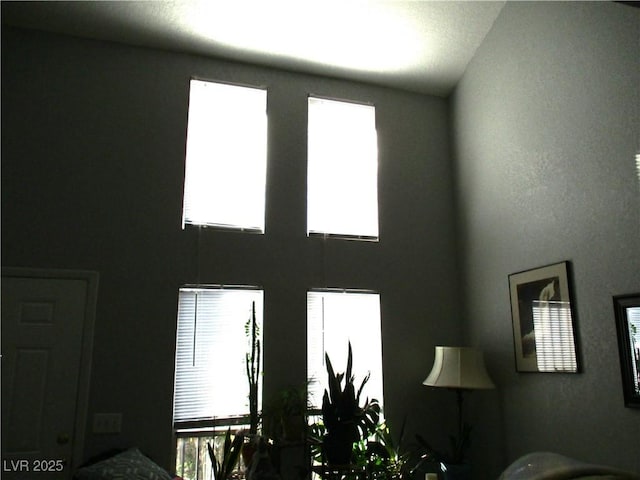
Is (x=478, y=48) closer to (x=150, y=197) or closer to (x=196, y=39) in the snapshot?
(x=196, y=39)

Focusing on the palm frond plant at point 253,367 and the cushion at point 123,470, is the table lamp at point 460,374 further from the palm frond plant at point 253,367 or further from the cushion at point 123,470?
the cushion at point 123,470

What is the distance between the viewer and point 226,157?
4.24 meters

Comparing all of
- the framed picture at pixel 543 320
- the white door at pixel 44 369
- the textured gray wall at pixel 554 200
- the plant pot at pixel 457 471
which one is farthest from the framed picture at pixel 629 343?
the white door at pixel 44 369

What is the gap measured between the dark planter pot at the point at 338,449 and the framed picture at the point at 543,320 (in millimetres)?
1384

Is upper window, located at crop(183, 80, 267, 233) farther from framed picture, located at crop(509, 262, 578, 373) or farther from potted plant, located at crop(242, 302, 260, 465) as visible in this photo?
framed picture, located at crop(509, 262, 578, 373)

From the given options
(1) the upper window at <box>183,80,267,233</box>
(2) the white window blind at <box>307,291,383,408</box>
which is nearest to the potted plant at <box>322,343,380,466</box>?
(2) the white window blind at <box>307,291,383,408</box>

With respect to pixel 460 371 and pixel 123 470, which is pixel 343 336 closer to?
pixel 460 371

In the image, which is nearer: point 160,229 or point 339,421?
point 339,421

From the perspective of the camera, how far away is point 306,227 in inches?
168

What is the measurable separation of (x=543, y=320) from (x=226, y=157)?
2.76 meters

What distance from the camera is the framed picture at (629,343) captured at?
2824 mm

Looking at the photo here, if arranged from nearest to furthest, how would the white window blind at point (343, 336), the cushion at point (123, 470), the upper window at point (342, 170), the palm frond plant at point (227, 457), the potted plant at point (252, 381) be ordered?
the cushion at point (123, 470) < the palm frond plant at point (227, 457) < the potted plant at point (252, 381) < the white window blind at point (343, 336) < the upper window at point (342, 170)

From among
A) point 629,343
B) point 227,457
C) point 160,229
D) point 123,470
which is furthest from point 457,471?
point 160,229

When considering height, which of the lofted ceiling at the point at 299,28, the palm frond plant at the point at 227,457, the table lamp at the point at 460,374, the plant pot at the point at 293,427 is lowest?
the palm frond plant at the point at 227,457
